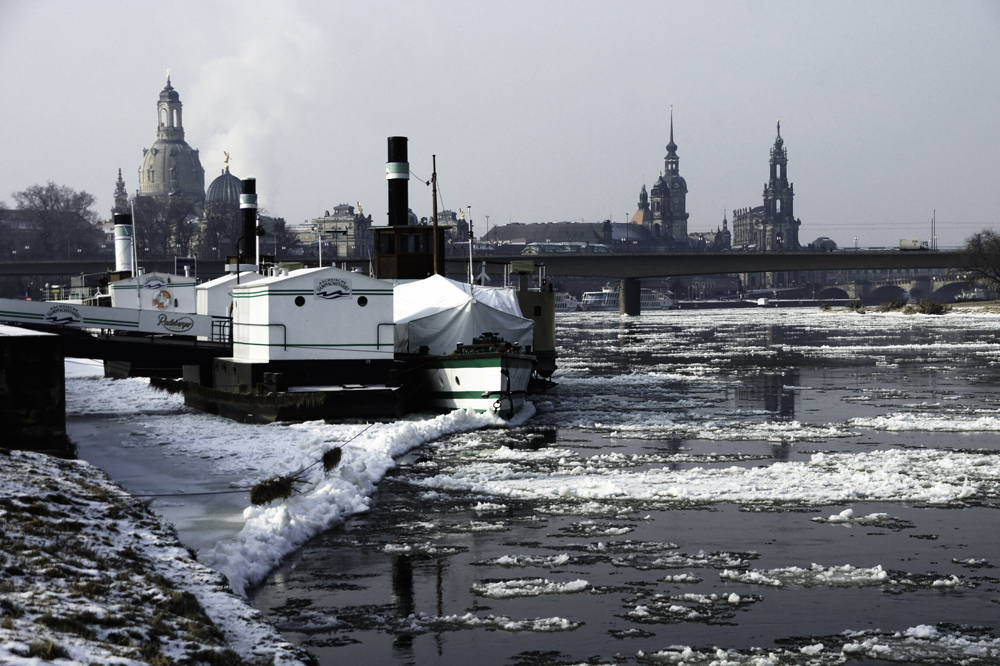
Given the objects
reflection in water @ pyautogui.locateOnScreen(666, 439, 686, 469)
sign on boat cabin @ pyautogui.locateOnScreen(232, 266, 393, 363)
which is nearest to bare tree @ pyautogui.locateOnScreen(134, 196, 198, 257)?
sign on boat cabin @ pyautogui.locateOnScreen(232, 266, 393, 363)

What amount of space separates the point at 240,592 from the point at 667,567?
14.5 feet

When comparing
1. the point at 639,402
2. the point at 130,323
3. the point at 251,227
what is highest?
the point at 251,227

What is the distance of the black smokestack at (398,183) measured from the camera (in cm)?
3959

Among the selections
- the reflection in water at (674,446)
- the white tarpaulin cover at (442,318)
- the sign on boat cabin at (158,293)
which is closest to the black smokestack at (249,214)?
the sign on boat cabin at (158,293)

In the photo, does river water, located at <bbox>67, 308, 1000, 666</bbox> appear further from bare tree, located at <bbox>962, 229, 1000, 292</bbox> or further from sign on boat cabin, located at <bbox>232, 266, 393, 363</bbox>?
bare tree, located at <bbox>962, 229, 1000, 292</bbox>

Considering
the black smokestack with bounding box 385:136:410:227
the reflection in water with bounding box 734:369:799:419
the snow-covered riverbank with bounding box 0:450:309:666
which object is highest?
the black smokestack with bounding box 385:136:410:227

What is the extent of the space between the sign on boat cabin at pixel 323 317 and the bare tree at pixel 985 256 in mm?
99459

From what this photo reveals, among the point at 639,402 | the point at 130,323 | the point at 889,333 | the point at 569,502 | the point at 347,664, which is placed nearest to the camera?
the point at 347,664

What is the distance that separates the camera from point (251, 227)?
54.0 meters

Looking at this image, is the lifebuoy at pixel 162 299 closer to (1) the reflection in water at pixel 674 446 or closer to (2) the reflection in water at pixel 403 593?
(1) the reflection in water at pixel 674 446

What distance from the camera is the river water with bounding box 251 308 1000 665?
9.63m

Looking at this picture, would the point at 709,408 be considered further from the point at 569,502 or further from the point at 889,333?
the point at 889,333

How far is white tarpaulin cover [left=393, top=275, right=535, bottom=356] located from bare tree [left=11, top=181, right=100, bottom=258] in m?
149

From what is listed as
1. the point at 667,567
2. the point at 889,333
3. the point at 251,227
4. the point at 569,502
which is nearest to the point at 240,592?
the point at 667,567
